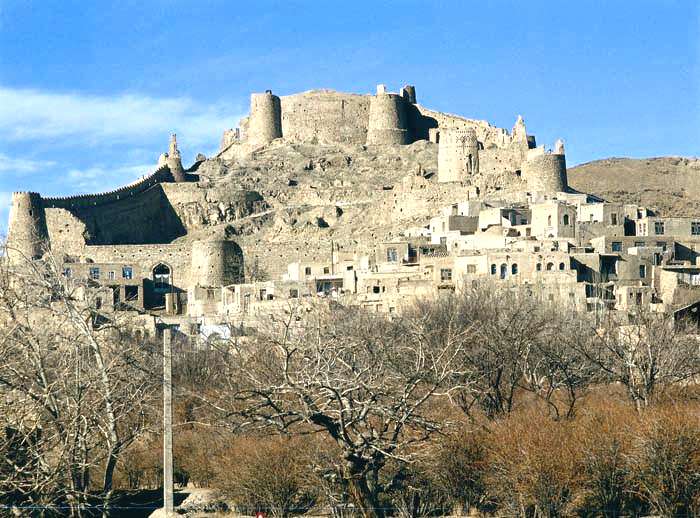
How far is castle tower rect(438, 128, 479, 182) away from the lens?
84312 mm

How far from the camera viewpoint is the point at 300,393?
22094 mm

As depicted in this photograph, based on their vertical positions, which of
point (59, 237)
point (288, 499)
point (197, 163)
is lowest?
point (288, 499)

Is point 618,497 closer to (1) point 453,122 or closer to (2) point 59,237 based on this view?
(2) point 59,237

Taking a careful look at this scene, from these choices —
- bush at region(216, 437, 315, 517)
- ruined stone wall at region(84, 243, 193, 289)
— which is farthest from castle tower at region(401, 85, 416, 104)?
bush at region(216, 437, 315, 517)

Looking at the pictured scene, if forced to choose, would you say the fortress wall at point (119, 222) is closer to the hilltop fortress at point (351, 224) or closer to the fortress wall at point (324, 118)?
the hilltop fortress at point (351, 224)

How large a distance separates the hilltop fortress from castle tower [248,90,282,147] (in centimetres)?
12

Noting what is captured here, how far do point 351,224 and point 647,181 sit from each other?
3973 centimetres

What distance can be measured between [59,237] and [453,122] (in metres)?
32.9

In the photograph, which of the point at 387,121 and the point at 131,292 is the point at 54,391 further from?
the point at 387,121

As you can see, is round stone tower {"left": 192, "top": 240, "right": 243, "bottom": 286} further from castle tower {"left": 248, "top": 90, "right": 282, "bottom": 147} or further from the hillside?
the hillside

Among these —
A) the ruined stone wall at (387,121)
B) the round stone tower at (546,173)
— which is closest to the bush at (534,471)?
the round stone tower at (546,173)

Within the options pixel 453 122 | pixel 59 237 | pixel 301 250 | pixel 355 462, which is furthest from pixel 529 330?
pixel 453 122

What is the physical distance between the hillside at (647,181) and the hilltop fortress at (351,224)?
14.0 m

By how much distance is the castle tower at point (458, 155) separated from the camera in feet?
277
